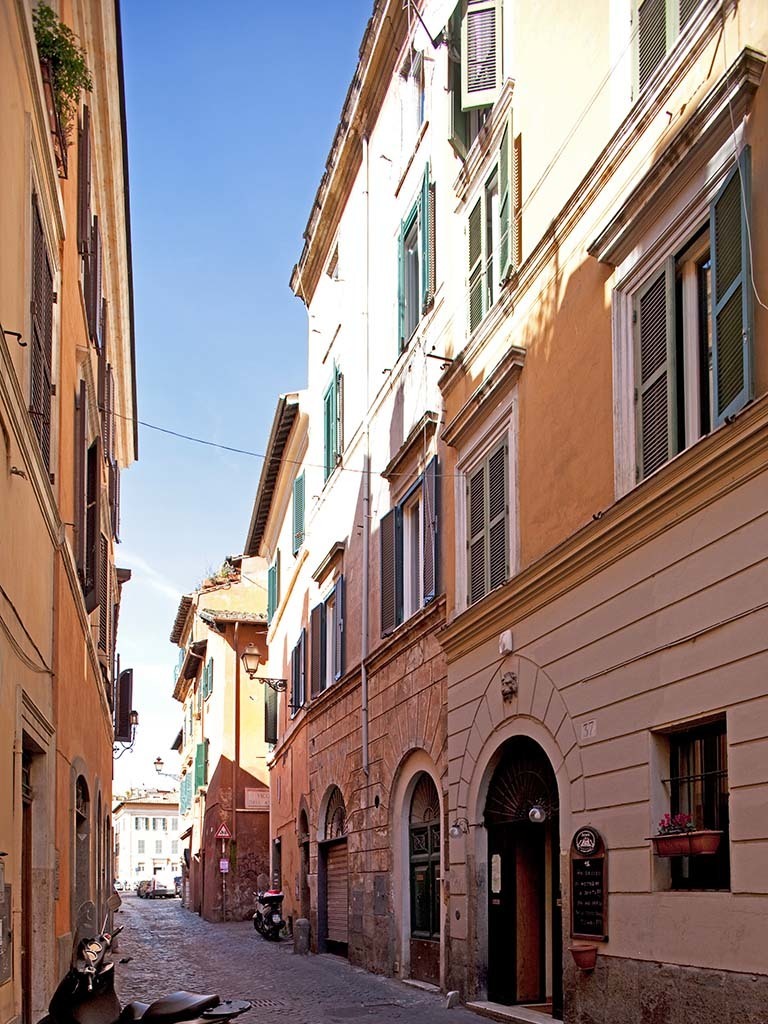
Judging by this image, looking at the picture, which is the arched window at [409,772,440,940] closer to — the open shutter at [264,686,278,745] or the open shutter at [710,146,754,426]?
the open shutter at [710,146,754,426]

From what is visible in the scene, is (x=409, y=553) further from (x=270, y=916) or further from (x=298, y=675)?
(x=270, y=916)

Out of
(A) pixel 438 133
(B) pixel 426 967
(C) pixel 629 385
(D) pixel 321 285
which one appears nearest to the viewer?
(C) pixel 629 385

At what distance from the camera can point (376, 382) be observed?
19906 mm

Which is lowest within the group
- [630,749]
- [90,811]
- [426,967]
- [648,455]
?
[426,967]

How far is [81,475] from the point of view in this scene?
45.0ft

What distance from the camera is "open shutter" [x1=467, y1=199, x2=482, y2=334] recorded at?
48.2 ft

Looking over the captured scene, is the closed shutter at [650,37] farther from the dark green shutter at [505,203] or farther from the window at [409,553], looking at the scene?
the window at [409,553]

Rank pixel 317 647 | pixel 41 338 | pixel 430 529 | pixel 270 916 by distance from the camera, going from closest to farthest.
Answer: pixel 41 338 → pixel 430 529 → pixel 317 647 → pixel 270 916

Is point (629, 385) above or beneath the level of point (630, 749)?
above

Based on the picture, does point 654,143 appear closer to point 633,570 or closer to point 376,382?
point 633,570

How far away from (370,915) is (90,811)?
401 centimetres

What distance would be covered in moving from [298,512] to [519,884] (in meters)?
14.9

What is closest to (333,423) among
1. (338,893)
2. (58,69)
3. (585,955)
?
(338,893)

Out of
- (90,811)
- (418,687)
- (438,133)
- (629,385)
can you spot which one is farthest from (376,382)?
(629,385)
